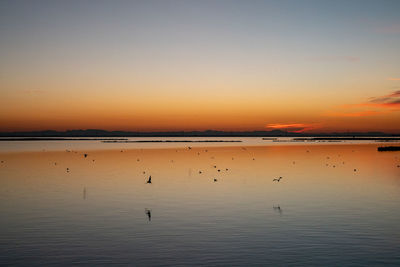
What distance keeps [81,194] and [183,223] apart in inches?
608

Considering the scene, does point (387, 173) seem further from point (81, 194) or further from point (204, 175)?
point (81, 194)

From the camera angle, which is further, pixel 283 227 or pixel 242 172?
pixel 242 172

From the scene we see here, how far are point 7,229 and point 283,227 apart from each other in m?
15.4

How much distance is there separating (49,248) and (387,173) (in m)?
47.2

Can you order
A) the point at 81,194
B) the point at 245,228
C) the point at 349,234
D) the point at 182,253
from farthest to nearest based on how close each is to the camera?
the point at 81,194
the point at 245,228
the point at 349,234
the point at 182,253

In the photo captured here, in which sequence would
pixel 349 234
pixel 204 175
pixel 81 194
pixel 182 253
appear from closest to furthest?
pixel 182 253 < pixel 349 234 < pixel 81 194 < pixel 204 175

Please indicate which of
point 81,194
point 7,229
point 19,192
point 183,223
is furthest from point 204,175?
point 7,229

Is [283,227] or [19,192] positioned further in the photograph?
[19,192]

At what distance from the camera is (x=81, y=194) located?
38250 mm

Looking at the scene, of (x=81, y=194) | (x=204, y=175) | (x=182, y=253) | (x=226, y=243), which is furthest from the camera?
(x=204, y=175)

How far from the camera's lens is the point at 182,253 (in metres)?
19.5

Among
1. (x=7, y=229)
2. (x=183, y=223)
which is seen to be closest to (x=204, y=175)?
(x=183, y=223)

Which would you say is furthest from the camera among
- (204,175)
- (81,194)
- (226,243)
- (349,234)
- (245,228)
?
(204,175)

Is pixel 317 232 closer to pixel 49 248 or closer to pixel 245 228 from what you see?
pixel 245 228
